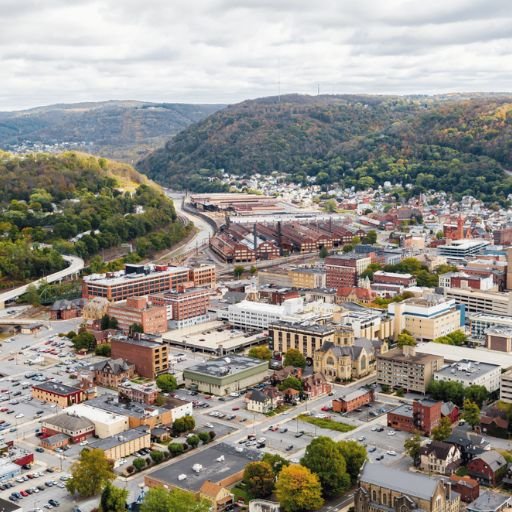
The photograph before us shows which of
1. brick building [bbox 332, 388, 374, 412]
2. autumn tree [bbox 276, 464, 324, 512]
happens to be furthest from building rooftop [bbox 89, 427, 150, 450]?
brick building [bbox 332, 388, 374, 412]

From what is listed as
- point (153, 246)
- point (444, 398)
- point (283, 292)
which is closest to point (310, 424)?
point (444, 398)

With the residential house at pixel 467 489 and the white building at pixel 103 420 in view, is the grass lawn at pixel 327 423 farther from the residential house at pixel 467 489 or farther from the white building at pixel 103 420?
the white building at pixel 103 420

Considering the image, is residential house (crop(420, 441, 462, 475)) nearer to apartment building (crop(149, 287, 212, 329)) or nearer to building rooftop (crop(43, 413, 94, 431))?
building rooftop (crop(43, 413, 94, 431))

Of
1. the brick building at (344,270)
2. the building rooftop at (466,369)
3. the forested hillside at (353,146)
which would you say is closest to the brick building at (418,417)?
the building rooftop at (466,369)

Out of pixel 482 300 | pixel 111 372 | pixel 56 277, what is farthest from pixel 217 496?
pixel 56 277

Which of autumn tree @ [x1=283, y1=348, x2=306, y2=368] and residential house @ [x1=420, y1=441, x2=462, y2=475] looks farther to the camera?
autumn tree @ [x1=283, y1=348, x2=306, y2=368]

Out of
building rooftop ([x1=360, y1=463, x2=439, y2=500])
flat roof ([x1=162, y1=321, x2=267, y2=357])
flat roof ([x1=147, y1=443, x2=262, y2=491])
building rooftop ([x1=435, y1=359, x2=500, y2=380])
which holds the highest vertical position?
building rooftop ([x1=360, y1=463, x2=439, y2=500])

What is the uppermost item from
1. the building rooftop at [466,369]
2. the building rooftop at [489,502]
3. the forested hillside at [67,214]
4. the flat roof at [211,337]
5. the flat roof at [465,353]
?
the forested hillside at [67,214]
